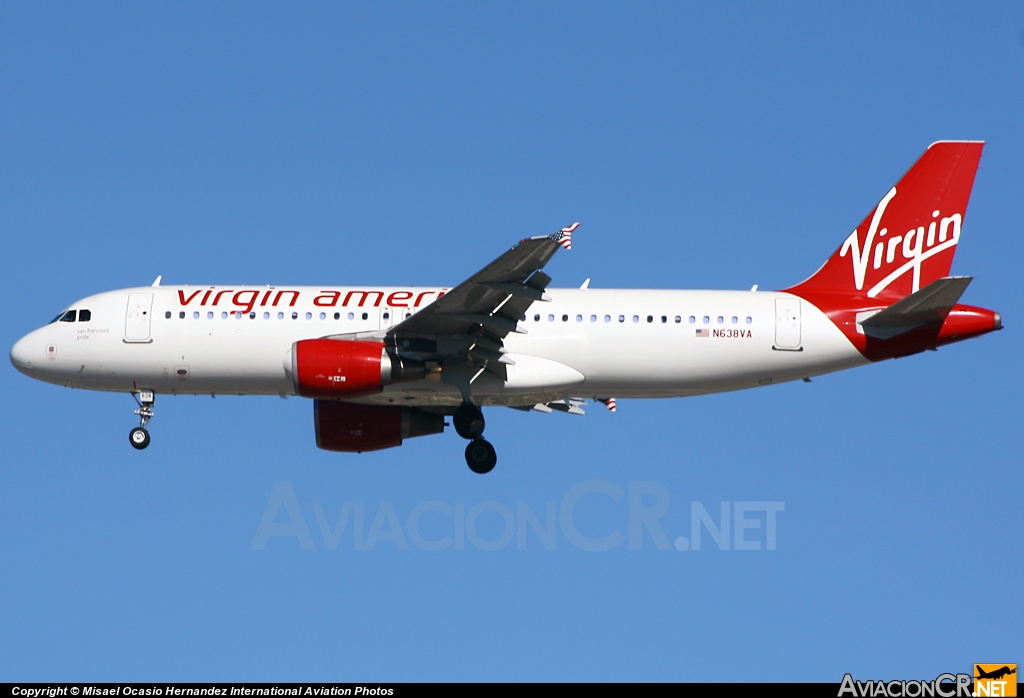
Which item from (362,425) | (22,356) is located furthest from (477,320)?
(22,356)

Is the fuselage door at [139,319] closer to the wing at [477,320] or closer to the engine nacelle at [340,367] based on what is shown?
the engine nacelle at [340,367]

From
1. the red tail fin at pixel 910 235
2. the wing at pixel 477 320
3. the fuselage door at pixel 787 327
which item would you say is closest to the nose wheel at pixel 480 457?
the wing at pixel 477 320

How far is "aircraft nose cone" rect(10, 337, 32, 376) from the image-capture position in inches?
1511

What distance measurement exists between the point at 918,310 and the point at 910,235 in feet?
11.7

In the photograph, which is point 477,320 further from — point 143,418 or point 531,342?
point 143,418

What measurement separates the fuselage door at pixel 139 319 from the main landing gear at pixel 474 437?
8113 millimetres

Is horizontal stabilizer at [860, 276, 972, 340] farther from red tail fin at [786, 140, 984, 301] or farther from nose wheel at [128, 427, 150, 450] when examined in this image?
nose wheel at [128, 427, 150, 450]

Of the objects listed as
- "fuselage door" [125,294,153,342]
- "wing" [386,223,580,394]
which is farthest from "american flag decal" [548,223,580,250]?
"fuselage door" [125,294,153,342]

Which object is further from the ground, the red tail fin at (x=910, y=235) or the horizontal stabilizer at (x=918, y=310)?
the red tail fin at (x=910, y=235)

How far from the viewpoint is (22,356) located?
126ft

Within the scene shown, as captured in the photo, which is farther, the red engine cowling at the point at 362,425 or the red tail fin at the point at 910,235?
the red engine cowling at the point at 362,425

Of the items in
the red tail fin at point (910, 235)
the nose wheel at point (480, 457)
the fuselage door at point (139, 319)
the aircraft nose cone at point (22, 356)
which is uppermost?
the red tail fin at point (910, 235)

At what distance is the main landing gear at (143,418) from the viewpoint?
38094 millimetres

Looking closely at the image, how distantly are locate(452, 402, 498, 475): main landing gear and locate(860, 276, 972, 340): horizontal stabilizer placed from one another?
9783mm
